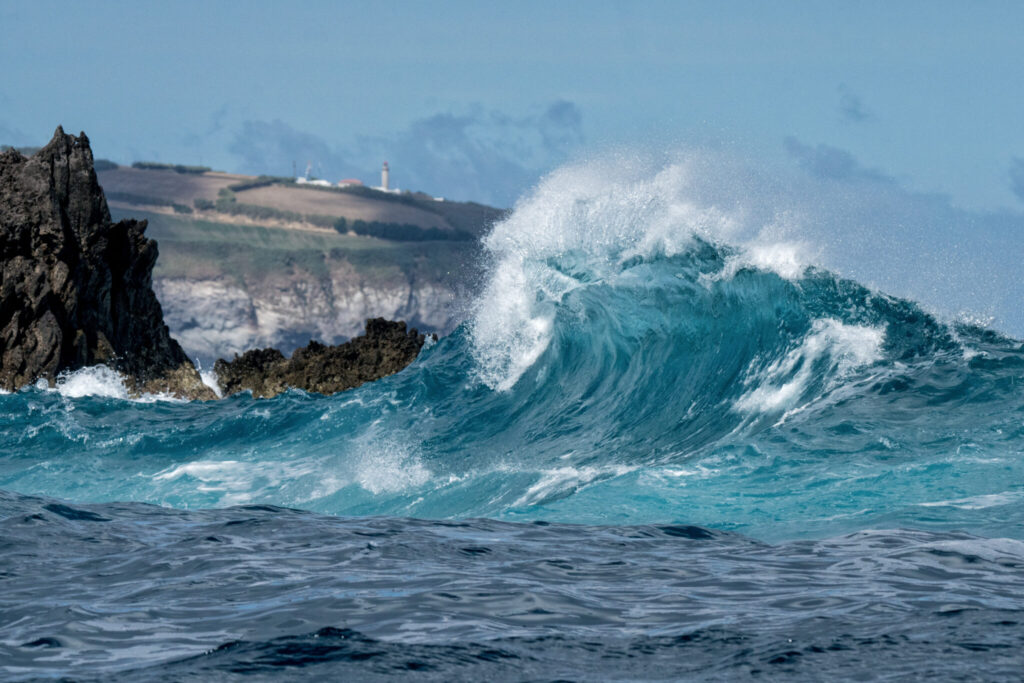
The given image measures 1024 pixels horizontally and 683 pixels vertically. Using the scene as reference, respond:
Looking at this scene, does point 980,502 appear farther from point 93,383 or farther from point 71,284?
point 71,284

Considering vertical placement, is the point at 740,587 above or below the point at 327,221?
below

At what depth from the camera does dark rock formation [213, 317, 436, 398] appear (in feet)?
98.9

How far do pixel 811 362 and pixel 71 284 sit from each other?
69.8ft

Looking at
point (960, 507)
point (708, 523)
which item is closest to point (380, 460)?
point (708, 523)

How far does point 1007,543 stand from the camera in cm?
703

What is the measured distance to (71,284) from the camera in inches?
1143

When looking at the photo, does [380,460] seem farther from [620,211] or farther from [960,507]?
[960,507]

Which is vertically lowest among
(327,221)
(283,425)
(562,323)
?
(283,425)

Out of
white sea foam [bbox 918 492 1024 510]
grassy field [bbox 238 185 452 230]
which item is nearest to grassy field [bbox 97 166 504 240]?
grassy field [bbox 238 185 452 230]

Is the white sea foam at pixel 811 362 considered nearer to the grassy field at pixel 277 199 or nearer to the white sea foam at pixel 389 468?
the white sea foam at pixel 389 468

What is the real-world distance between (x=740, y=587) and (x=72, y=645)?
3.19 meters

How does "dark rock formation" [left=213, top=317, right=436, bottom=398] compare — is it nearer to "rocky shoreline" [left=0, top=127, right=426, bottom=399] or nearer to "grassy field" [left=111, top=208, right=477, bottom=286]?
"rocky shoreline" [left=0, top=127, right=426, bottom=399]

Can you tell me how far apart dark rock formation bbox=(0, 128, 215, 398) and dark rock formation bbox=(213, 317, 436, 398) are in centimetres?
206

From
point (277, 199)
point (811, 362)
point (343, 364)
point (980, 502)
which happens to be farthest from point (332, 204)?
point (980, 502)
